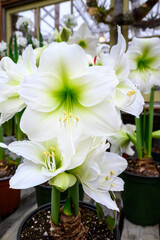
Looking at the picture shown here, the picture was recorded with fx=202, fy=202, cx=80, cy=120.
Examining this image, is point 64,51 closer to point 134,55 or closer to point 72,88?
point 72,88

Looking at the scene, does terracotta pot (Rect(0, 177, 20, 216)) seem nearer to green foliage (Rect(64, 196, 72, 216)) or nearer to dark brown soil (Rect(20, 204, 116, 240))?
dark brown soil (Rect(20, 204, 116, 240))

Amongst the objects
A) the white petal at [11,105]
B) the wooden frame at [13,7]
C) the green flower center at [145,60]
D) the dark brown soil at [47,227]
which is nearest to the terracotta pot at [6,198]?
the dark brown soil at [47,227]

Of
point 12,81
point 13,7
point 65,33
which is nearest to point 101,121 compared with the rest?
point 12,81

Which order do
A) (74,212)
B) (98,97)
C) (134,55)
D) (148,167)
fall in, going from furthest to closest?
(148,167), (134,55), (74,212), (98,97)

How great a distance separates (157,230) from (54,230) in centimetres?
47

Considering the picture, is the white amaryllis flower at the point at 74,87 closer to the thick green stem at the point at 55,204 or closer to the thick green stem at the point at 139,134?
→ the thick green stem at the point at 55,204

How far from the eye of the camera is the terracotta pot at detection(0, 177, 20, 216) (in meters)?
0.76

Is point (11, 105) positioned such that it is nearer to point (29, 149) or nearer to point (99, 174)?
point (29, 149)

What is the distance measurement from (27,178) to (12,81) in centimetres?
16

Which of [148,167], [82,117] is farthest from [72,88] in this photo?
[148,167]

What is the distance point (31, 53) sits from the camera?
0.34m

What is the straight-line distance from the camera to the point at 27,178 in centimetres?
31

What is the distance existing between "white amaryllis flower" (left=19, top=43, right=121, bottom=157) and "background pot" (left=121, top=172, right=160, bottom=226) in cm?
51

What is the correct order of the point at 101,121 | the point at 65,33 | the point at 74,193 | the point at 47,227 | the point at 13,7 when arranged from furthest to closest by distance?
1. the point at 13,7
2. the point at 65,33
3. the point at 47,227
4. the point at 74,193
5. the point at 101,121
